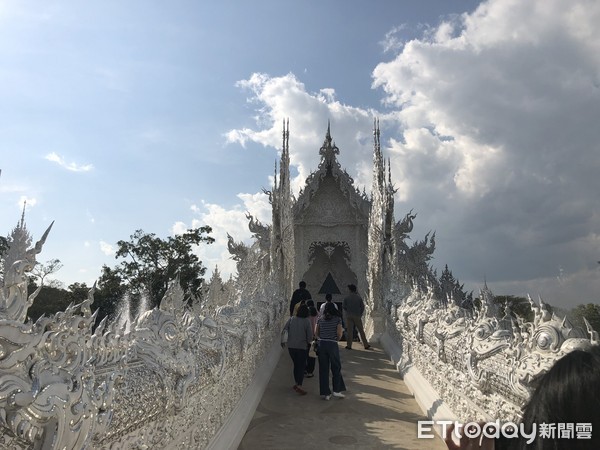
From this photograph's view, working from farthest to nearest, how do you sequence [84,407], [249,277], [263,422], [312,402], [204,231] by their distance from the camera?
[204,231], [249,277], [312,402], [263,422], [84,407]

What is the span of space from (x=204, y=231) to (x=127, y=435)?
25.2 metres

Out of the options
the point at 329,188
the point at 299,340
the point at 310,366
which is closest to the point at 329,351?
the point at 299,340

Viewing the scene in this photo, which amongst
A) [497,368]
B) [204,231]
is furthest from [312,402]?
[204,231]

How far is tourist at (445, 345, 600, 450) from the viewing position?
0.88 meters

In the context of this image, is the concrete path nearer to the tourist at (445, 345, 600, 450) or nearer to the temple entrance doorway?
the tourist at (445, 345, 600, 450)

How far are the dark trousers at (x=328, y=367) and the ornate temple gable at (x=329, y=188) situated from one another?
836 centimetres

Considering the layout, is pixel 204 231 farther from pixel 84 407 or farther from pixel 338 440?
pixel 84 407

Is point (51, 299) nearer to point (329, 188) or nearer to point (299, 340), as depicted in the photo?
point (329, 188)

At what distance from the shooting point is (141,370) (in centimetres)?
235

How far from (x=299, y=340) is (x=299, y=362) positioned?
270 millimetres

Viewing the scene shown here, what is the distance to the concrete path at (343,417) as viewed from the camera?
3939mm

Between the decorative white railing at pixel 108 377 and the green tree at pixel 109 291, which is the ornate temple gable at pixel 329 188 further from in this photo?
the green tree at pixel 109 291

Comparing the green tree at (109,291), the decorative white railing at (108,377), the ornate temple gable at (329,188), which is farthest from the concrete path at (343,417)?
the green tree at (109,291)

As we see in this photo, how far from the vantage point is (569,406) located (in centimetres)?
90
